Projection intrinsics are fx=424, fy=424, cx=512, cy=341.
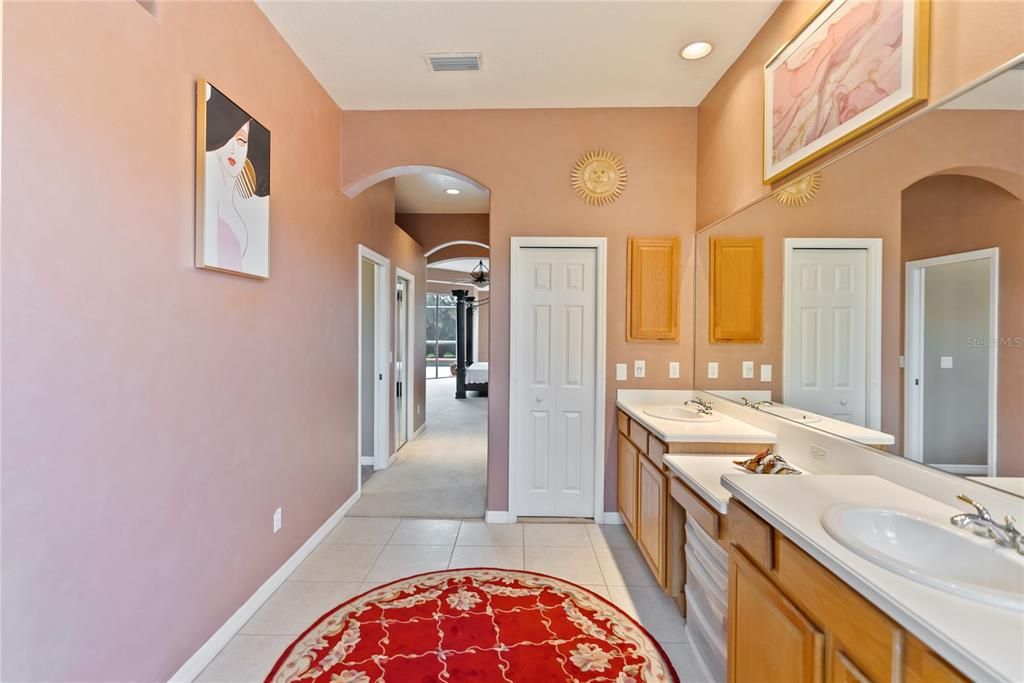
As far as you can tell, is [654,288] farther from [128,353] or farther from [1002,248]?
[128,353]

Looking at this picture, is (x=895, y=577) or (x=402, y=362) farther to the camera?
(x=402, y=362)

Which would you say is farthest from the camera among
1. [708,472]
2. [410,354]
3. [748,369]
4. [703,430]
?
[410,354]

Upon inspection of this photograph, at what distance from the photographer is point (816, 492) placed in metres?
1.34

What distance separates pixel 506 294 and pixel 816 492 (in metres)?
2.18

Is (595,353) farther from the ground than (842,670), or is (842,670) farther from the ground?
(595,353)

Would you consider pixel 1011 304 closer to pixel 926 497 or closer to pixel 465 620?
pixel 926 497

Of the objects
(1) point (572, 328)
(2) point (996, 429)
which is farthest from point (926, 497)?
(1) point (572, 328)

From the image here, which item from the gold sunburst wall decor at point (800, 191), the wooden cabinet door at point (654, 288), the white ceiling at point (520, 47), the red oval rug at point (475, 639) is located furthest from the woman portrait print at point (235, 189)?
the gold sunburst wall decor at point (800, 191)

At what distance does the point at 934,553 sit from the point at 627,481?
184 centimetres

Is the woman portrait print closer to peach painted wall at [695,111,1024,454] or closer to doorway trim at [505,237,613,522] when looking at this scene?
doorway trim at [505,237,613,522]

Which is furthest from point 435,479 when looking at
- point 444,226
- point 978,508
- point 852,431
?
point 978,508

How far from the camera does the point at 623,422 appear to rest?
2955mm

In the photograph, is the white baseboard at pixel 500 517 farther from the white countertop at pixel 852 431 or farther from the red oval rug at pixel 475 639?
the white countertop at pixel 852 431

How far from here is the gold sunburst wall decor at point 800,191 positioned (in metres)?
1.80
